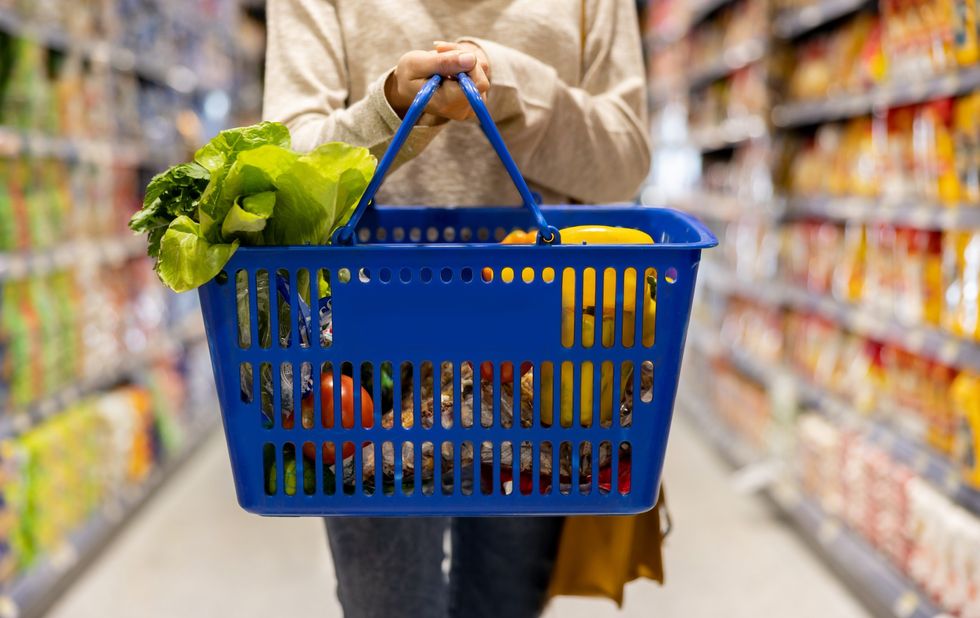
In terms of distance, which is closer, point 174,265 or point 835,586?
point 174,265

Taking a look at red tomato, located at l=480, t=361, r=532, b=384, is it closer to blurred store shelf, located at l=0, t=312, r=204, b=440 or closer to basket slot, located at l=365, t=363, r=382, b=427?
basket slot, located at l=365, t=363, r=382, b=427

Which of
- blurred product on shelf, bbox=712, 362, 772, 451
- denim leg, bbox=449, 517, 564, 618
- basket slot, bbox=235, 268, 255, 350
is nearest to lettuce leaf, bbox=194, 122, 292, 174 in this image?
basket slot, bbox=235, 268, 255, 350

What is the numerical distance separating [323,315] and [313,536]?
2.63 meters

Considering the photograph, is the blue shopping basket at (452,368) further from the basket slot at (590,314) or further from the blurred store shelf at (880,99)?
the blurred store shelf at (880,99)

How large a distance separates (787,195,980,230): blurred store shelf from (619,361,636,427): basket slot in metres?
1.66

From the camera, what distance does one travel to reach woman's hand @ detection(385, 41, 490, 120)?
3.36 ft

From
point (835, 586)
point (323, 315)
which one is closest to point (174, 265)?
point (323, 315)

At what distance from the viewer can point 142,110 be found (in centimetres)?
407

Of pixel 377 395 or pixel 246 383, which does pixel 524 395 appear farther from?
pixel 246 383

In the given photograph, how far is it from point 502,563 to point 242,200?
72cm

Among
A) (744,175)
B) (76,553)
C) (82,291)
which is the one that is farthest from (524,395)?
(744,175)

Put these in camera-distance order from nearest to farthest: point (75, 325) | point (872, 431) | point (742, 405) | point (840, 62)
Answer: point (872, 431) → point (75, 325) → point (840, 62) → point (742, 405)

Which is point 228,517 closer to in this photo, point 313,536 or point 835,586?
point 313,536

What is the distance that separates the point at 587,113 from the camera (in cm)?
136
